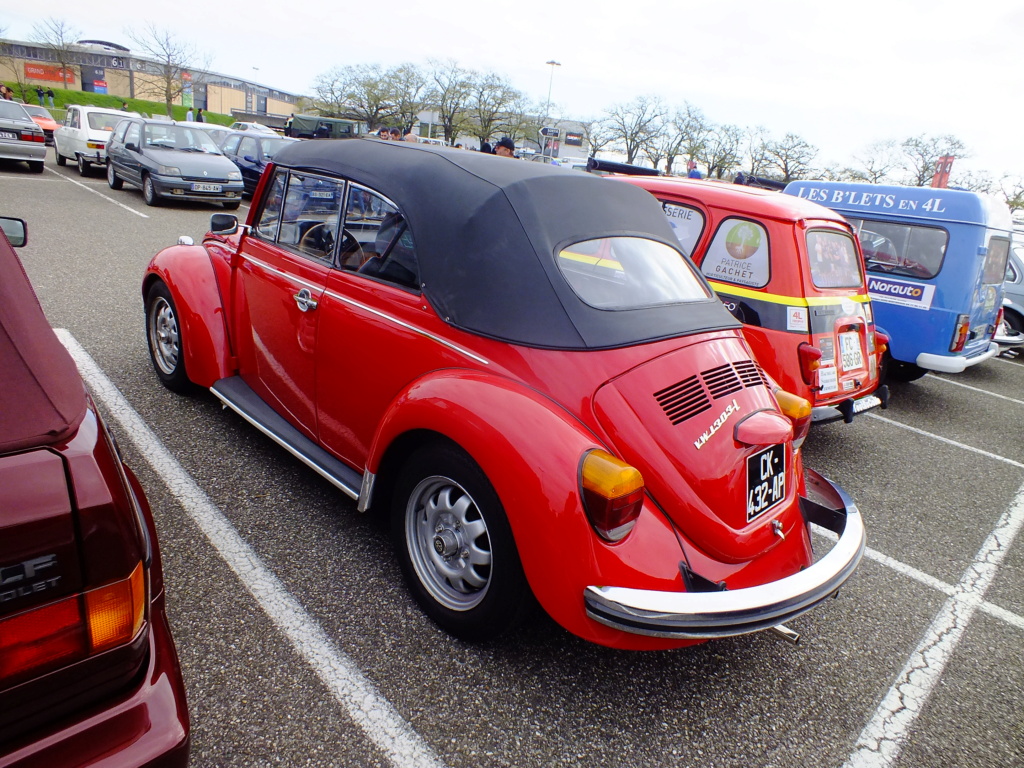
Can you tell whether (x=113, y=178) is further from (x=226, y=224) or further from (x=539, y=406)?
(x=539, y=406)

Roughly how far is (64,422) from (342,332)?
1.64 m

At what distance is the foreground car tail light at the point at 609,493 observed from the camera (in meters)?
1.93

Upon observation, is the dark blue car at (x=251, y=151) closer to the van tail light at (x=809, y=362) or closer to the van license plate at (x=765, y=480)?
the van tail light at (x=809, y=362)

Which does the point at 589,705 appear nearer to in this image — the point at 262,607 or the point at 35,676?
the point at 262,607

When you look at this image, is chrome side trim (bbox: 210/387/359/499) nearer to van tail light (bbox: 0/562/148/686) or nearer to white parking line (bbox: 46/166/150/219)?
van tail light (bbox: 0/562/148/686)

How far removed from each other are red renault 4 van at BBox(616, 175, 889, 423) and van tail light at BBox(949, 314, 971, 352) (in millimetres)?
1824

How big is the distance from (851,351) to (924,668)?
2489mm

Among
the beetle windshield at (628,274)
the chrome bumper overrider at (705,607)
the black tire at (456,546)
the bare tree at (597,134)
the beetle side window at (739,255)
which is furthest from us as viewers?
the bare tree at (597,134)

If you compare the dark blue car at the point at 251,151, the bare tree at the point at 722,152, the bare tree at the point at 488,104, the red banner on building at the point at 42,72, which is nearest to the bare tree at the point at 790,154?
the bare tree at the point at 722,152

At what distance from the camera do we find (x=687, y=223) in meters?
4.91

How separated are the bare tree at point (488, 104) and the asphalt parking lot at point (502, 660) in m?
57.0

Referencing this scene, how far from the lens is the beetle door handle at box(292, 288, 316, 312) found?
116 inches

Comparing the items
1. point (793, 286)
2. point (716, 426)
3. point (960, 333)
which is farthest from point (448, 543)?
point (960, 333)

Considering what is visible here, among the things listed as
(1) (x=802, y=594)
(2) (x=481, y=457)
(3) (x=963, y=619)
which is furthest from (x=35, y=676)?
(3) (x=963, y=619)
